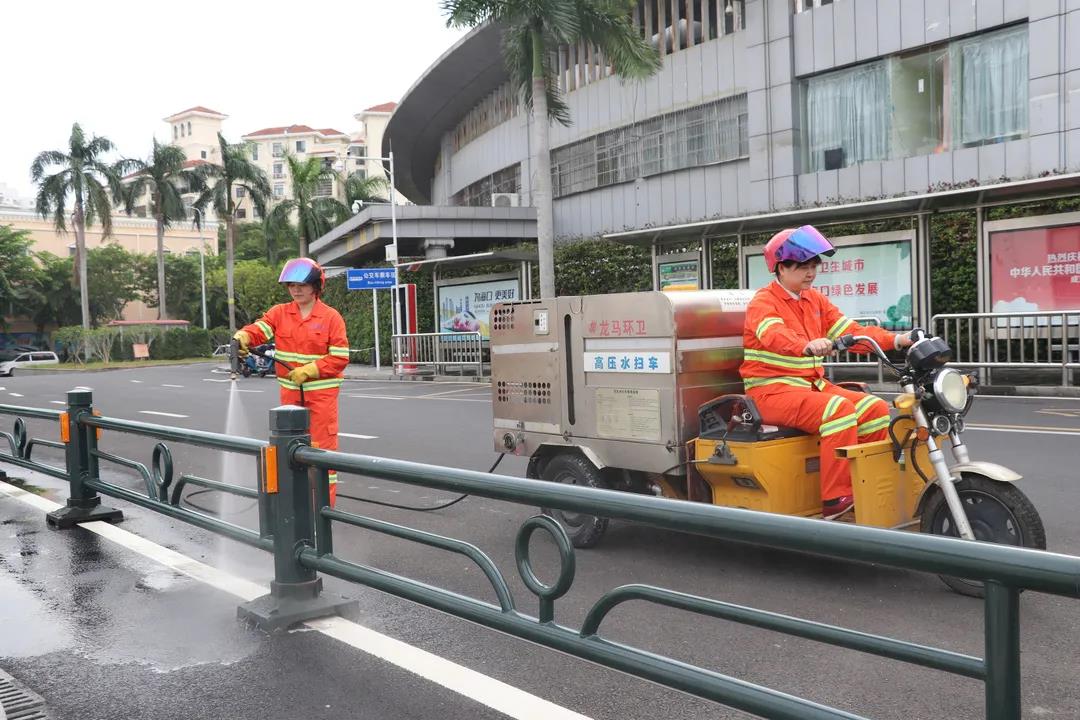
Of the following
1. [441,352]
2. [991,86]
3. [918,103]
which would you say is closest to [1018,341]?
[991,86]

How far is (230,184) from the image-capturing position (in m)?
53.9

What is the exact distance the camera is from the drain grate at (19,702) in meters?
3.52

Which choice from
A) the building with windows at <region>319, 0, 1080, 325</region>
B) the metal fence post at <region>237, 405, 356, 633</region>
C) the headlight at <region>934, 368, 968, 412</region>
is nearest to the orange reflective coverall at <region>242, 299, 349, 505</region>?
the metal fence post at <region>237, 405, 356, 633</region>

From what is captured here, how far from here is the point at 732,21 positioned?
24719mm

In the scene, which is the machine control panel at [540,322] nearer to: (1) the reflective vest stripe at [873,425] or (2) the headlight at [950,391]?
(1) the reflective vest stripe at [873,425]

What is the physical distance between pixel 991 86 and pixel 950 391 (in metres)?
17.5

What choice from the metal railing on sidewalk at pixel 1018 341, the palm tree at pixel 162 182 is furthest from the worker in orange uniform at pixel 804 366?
the palm tree at pixel 162 182

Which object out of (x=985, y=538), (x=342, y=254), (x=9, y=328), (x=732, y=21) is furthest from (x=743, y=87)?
(x=9, y=328)

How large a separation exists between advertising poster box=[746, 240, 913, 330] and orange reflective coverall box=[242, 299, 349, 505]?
12.2m

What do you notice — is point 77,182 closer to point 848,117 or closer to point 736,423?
point 848,117

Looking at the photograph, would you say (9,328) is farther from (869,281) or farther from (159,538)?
(159,538)

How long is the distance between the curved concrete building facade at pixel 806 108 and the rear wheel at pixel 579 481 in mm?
16199

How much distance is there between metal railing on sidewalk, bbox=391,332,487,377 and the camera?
2405cm

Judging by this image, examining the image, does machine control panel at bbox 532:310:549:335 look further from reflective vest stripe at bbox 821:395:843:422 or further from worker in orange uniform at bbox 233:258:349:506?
reflective vest stripe at bbox 821:395:843:422
